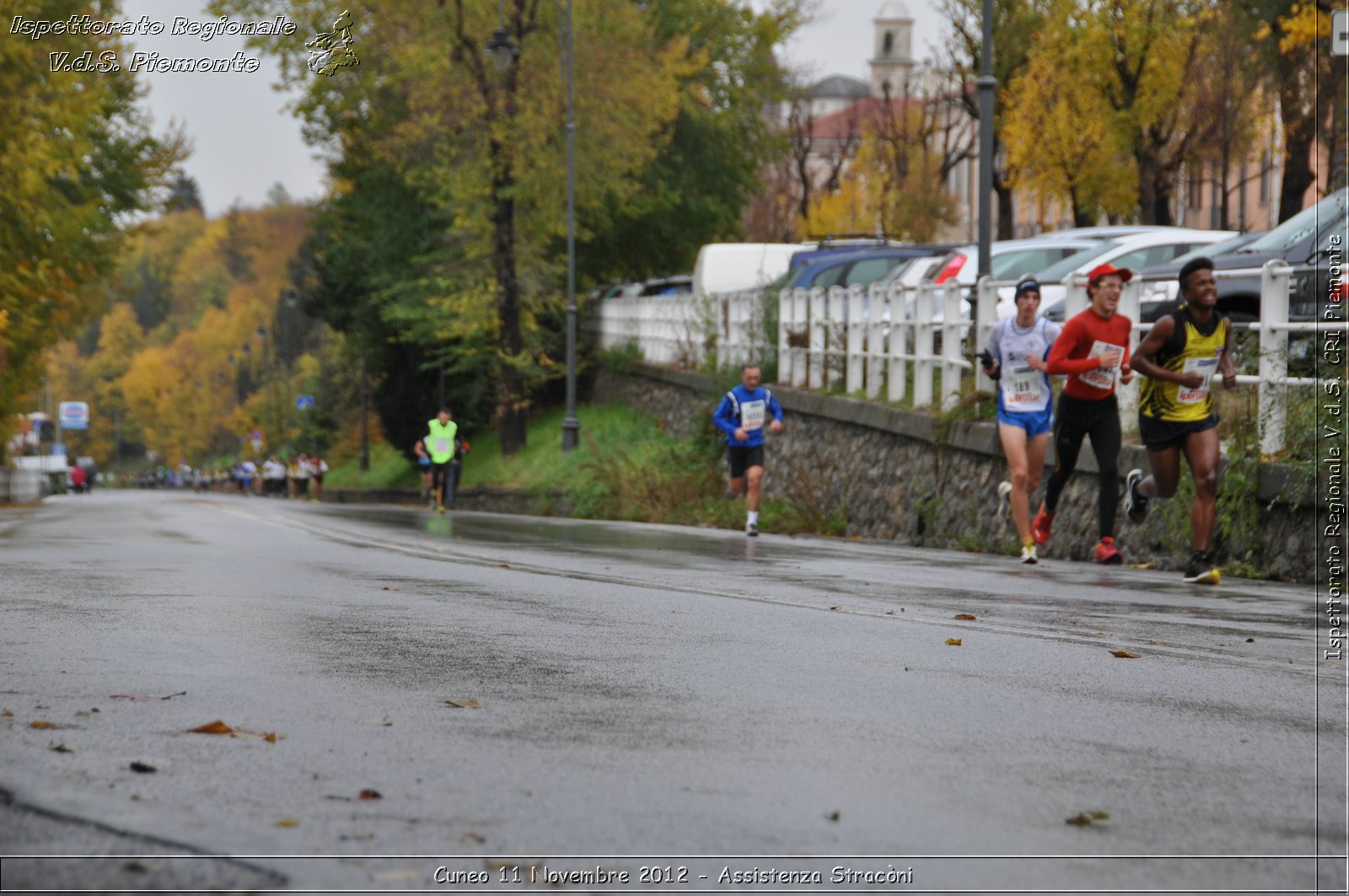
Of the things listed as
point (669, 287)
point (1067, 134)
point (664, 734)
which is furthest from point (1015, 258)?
point (664, 734)

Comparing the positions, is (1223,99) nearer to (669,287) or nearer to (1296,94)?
(1296,94)

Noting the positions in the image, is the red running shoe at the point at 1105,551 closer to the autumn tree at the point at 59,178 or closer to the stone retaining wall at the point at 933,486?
the stone retaining wall at the point at 933,486

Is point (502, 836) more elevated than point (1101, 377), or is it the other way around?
point (1101, 377)

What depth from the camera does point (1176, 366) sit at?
12391mm

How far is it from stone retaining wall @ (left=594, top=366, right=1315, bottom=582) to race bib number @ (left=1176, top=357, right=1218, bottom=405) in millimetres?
923

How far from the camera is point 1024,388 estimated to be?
14344 mm

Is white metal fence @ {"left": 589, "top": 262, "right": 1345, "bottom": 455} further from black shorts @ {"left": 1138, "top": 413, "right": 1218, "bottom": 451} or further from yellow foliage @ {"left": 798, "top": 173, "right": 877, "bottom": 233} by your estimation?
yellow foliage @ {"left": 798, "top": 173, "right": 877, "bottom": 233}

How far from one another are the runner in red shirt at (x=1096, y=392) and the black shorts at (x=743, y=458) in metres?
6.22

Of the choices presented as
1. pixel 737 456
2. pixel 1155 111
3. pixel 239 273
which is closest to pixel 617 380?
pixel 1155 111

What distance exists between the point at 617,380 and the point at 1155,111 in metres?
12.7

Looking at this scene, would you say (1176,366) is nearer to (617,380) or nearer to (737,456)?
(737,456)

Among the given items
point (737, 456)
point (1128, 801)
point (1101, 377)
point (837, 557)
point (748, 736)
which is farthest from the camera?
point (737, 456)

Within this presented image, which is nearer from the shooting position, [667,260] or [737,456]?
[737,456]

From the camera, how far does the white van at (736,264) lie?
33062mm
